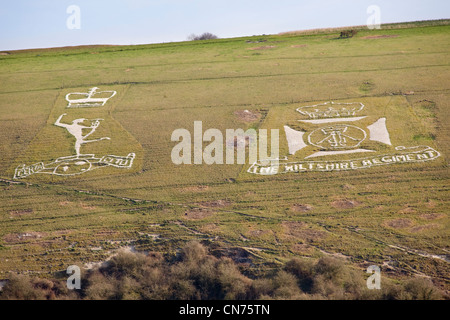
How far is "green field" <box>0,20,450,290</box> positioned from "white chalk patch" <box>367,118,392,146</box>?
0.92 m

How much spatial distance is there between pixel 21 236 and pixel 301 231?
65.8 ft

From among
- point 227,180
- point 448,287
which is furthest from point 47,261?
point 448,287

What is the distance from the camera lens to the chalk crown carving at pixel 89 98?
54625mm

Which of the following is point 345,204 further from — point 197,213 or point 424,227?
point 197,213

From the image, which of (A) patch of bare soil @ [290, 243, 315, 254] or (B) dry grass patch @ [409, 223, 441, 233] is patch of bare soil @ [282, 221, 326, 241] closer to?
(A) patch of bare soil @ [290, 243, 315, 254]

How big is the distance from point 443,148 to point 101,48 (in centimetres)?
5988

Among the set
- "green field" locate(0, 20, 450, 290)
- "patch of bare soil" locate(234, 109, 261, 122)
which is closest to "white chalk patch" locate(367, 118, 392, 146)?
"green field" locate(0, 20, 450, 290)

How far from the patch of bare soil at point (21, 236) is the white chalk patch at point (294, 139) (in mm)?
21907

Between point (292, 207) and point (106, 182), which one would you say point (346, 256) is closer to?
point (292, 207)

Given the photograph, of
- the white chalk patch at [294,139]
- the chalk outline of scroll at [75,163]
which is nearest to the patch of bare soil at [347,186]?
the white chalk patch at [294,139]

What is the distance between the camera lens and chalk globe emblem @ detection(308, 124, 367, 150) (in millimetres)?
41812

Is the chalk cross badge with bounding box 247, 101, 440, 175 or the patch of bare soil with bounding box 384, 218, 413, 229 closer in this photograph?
the patch of bare soil with bounding box 384, 218, 413, 229

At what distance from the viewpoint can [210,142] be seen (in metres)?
44.1

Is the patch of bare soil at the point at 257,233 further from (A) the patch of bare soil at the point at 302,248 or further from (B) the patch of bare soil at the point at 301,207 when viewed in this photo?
(B) the patch of bare soil at the point at 301,207
